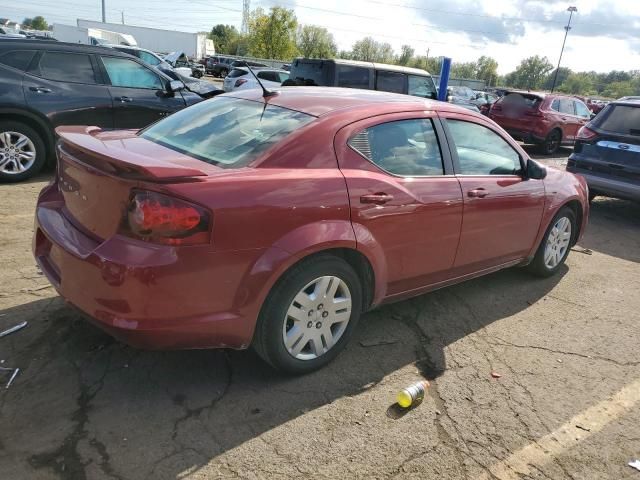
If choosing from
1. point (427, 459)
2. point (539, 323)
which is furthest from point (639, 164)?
→ point (427, 459)

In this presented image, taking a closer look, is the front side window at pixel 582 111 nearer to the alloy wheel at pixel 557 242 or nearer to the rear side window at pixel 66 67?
the alloy wheel at pixel 557 242

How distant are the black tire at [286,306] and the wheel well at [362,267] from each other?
0.06 meters

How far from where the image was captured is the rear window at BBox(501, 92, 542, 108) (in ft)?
44.6

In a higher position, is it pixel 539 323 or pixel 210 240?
pixel 210 240

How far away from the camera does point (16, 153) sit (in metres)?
6.57

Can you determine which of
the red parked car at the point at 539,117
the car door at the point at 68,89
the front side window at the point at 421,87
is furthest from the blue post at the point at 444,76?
the car door at the point at 68,89

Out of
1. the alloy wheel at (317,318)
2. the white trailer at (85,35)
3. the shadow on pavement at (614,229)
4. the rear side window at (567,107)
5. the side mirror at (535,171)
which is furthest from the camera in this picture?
the white trailer at (85,35)

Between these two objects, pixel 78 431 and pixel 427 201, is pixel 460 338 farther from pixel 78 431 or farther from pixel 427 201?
pixel 78 431

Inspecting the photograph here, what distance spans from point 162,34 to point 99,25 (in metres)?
9.11

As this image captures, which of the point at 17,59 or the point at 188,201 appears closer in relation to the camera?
the point at 188,201

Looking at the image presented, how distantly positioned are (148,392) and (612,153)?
23.0ft

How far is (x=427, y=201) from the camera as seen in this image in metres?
3.40

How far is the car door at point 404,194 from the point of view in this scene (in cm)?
309

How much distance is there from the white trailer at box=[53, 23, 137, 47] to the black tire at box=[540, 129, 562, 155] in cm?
3283
